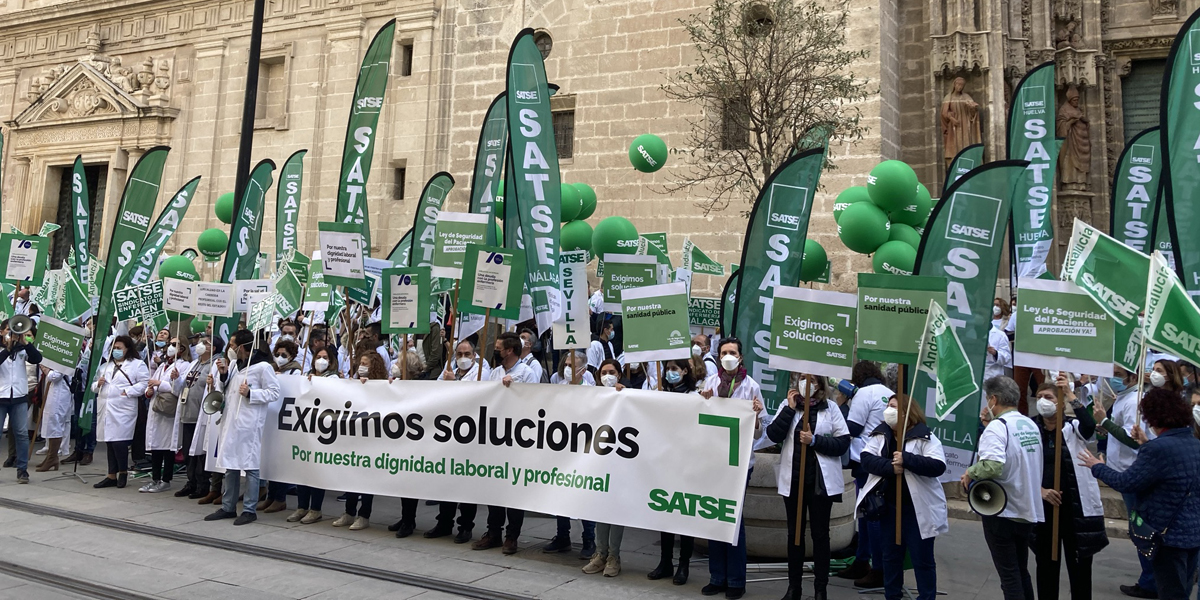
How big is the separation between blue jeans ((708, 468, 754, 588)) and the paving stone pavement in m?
0.23

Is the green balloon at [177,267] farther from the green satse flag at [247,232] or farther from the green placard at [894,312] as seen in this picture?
the green placard at [894,312]

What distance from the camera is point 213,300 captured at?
38.7 feet

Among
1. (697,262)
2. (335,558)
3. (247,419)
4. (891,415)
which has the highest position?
(697,262)

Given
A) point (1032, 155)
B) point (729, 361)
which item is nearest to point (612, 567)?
point (729, 361)

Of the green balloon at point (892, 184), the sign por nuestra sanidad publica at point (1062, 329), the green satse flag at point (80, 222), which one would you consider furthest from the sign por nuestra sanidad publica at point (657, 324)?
the green satse flag at point (80, 222)

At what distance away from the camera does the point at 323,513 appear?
10125mm

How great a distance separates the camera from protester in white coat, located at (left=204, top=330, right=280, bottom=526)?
938 cm

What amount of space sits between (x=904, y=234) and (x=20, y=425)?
11669mm

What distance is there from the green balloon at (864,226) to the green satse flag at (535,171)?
4198 mm

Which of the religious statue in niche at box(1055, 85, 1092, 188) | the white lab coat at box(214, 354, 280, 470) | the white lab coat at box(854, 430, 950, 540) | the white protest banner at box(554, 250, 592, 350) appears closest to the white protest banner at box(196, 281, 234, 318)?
the white lab coat at box(214, 354, 280, 470)

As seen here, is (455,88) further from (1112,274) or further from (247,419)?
(1112,274)

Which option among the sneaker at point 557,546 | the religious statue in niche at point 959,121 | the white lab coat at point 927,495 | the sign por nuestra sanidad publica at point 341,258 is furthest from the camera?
the religious statue in niche at point 959,121

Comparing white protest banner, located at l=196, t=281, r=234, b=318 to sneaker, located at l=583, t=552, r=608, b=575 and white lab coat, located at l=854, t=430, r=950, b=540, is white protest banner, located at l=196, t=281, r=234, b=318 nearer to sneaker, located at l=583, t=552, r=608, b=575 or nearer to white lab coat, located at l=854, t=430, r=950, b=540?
sneaker, located at l=583, t=552, r=608, b=575

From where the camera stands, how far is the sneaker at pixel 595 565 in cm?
766
